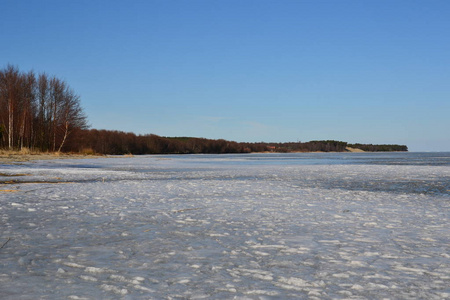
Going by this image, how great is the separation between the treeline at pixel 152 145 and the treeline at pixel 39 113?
181 centimetres

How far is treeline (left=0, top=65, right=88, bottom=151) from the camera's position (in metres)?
37.9

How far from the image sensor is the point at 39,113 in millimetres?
40875

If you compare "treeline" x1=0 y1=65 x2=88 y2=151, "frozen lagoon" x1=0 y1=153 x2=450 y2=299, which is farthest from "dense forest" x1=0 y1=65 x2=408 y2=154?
"frozen lagoon" x1=0 y1=153 x2=450 y2=299

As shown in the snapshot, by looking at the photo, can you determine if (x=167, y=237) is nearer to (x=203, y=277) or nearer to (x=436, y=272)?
(x=203, y=277)

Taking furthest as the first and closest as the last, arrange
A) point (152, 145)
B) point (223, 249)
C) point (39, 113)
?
point (152, 145) → point (39, 113) → point (223, 249)

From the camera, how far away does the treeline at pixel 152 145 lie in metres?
51.5

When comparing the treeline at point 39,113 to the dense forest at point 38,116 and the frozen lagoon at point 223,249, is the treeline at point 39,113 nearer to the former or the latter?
the dense forest at point 38,116

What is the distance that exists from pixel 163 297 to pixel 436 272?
198 cm

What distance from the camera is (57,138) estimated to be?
40.8m

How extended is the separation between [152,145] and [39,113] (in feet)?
118

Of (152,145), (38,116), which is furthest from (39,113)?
(152,145)

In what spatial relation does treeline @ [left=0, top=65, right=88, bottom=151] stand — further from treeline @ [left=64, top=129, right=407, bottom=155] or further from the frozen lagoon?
the frozen lagoon

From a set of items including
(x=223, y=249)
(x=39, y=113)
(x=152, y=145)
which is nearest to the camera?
(x=223, y=249)

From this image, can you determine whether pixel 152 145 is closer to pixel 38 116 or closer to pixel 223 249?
pixel 38 116
